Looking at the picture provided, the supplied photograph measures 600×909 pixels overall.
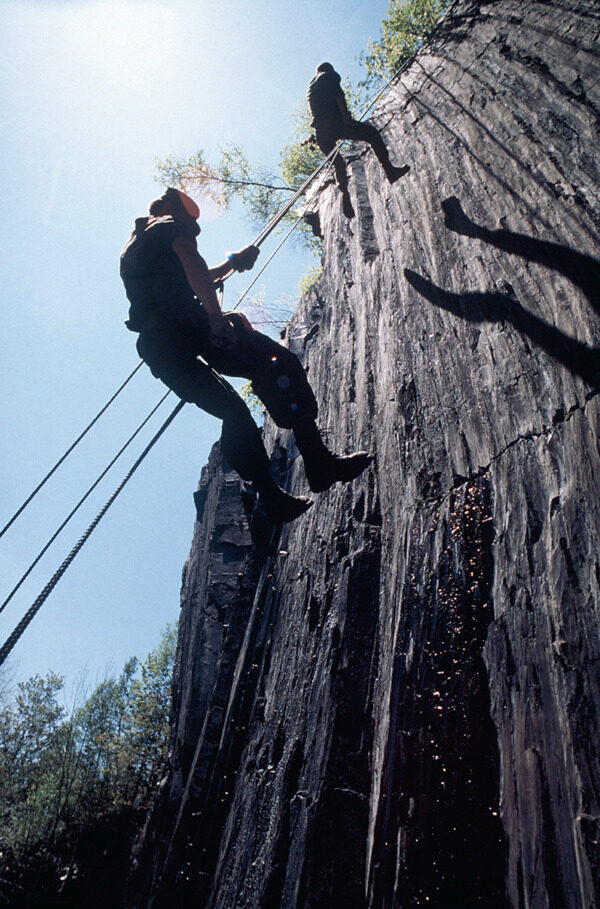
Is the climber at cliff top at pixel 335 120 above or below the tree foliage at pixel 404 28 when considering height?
below

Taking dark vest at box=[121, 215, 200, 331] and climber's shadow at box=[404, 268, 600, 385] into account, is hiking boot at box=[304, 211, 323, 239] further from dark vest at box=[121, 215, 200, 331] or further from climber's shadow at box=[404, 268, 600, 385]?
dark vest at box=[121, 215, 200, 331]

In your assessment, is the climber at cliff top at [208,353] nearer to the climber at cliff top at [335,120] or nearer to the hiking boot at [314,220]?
the climber at cliff top at [335,120]

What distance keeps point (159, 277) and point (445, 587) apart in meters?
2.66

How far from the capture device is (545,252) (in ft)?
10.2

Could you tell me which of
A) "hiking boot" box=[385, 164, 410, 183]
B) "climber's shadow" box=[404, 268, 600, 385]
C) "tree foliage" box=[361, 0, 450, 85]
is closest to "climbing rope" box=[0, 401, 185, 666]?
"climber's shadow" box=[404, 268, 600, 385]

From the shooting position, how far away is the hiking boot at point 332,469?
3.42 metres

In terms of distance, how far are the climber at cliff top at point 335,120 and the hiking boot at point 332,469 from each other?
410 cm

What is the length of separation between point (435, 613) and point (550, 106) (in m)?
4.13

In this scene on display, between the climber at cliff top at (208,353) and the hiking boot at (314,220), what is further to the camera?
the hiking boot at (314,220)

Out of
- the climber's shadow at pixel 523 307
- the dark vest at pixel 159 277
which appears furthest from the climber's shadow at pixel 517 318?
the dark vest at pixel 159 277

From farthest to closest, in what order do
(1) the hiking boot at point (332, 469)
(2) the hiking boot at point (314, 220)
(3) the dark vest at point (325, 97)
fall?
(2) the hiking boot at point (314, 220) → (3) the dark vest at point (325, 97) → (1) the hiking boot at point (332, 469)

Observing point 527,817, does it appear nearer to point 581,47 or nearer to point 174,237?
point 174,237

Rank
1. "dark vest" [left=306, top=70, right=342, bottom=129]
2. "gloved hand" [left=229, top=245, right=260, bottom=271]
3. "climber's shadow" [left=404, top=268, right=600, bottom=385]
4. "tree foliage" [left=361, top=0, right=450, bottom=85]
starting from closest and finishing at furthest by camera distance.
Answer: "climber's shadow" [left=404, top=268, right=600, bottom=385], "gloved hand" [left=229, top=245, right=260, bottom=271], "dark vest" [left=306, top=70, right=342, bottom=129], "tree foliage" [left=361, top=0, right=450, bottom=85]

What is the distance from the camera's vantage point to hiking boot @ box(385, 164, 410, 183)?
578 centimetres
